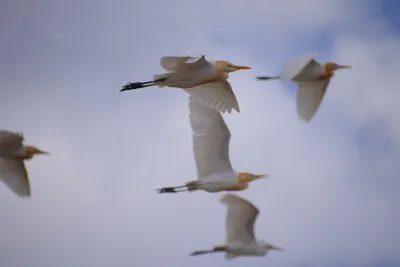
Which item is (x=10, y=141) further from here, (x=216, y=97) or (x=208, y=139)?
(x=216, y=97)

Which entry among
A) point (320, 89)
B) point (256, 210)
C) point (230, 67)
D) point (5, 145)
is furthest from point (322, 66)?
point (5, 145)

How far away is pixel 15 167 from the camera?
1611 centimetres

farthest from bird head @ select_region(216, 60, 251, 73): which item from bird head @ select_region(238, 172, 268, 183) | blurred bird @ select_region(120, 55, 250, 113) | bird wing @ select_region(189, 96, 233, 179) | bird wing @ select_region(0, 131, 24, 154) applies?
bird wing @ select_region(0, 131, 24, 154)

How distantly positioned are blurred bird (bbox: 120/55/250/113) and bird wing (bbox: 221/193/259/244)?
137 centimetres

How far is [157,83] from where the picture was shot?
1518cm

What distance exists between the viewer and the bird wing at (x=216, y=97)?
612 inches

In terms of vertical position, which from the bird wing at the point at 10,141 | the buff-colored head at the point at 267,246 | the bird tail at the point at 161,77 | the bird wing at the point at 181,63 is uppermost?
the bird wing at the point at 181,63

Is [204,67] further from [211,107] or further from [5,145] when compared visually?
[5,145]

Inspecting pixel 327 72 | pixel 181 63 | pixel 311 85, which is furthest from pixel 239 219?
pixel 181 63

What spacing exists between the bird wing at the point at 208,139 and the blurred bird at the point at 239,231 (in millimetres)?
559

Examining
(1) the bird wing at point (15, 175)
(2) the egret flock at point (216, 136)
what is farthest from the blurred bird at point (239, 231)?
(1) the bird wing at point (15, 175)

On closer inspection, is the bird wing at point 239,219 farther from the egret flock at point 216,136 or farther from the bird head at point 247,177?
the bird head at point 247,177

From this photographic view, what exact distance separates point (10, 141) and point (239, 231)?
3.68 metres

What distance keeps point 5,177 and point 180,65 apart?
3.28 meters
